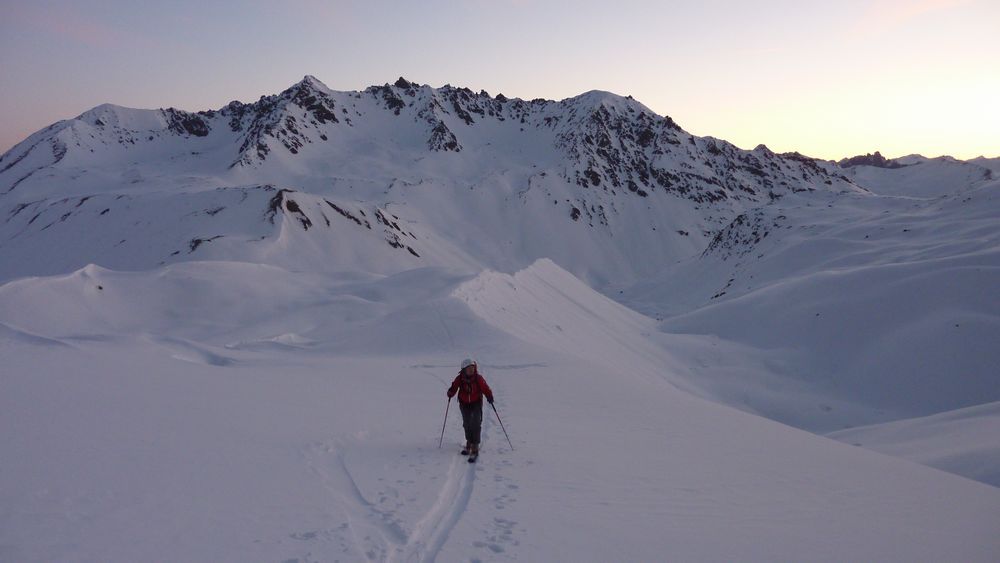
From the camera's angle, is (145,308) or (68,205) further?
(68,205)

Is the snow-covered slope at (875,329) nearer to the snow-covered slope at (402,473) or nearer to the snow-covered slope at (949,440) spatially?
the snow-covered slope at (949,440)

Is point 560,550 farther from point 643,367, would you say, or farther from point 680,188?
point 680,188

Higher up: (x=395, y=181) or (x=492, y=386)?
(x=395, y=181)

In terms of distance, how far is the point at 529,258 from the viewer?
383ft

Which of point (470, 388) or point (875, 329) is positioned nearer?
point (470, 388)

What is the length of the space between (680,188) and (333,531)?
16127 cm

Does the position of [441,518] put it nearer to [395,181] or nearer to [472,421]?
[472,421]

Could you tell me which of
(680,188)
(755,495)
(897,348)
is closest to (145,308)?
(755,495)

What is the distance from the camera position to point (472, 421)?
9211 millimetres

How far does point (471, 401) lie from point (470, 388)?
0.23 meters

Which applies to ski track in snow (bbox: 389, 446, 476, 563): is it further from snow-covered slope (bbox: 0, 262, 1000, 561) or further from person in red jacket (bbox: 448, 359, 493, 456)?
person in red jacket (bbox: 448, 359, 493, 456)

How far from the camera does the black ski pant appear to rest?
362 inches

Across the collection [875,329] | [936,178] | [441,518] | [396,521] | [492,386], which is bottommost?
[875,329]

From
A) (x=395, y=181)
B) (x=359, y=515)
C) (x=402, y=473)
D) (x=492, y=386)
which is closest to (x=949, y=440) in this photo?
(x=492, y=386)
